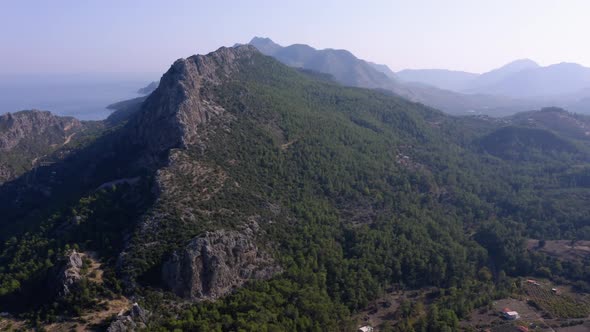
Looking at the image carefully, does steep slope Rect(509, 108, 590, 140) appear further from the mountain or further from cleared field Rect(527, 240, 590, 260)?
cleared field Rect(527, 240, 590, 260)

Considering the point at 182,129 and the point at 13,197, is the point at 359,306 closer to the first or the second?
the point at 182,129

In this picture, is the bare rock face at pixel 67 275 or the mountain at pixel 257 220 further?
the mountain at pixel 257 220

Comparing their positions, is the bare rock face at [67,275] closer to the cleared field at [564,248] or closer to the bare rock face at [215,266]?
the bare rock face at [215,266]

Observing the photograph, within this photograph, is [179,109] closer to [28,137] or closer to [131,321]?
[131,321]

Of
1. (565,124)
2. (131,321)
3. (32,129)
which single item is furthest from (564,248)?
(32,129)

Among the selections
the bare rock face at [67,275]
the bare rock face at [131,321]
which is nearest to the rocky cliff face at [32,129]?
the bare rock face at [67,275]

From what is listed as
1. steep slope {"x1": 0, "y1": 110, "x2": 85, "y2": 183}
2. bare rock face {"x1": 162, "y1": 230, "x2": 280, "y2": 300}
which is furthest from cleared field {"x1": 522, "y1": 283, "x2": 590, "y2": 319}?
steep slope {"x1": 0, "y1": 110, "x2": 85, "y2": 183}
